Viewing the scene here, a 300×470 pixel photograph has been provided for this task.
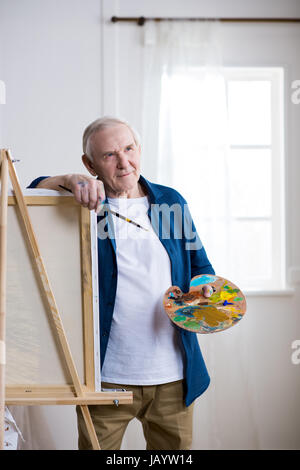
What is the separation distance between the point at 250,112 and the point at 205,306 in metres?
1.40

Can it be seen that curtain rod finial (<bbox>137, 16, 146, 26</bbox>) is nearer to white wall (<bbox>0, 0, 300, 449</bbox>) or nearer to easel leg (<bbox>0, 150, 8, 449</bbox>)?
white wall (<bbox>0, 0, 300, 449</bbox>)

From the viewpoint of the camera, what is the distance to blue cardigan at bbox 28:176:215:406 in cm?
134

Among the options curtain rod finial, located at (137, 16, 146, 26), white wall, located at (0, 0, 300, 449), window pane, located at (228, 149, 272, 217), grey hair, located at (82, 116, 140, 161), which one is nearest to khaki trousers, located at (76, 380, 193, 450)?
grey hair, located at (82, 116, 140, 161)

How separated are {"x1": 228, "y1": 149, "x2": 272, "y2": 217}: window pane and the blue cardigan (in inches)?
38.9

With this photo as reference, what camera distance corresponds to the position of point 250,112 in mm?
2461

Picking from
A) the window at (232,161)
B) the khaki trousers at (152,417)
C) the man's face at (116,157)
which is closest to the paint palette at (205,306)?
the khaki trousers at (152,417)

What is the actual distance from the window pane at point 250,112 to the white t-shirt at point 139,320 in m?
1.24

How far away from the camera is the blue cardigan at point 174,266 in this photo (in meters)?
1.34

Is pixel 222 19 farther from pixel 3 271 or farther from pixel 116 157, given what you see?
pixel 3 271

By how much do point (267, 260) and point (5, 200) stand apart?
164cm

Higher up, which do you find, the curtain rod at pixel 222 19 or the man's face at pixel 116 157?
the curtain rod at pixel 222 19

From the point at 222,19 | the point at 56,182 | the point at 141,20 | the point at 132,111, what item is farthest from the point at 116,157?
the point at 222,19

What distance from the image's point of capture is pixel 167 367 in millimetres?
1371

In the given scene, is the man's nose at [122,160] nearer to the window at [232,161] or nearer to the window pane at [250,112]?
the window at [232,161]
